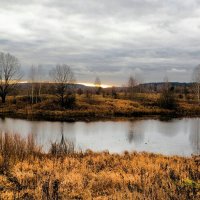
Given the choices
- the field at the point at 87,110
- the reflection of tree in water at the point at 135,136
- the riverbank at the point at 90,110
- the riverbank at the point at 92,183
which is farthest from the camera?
the field at the point at 87,110

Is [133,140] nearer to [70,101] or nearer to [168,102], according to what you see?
[70,101]

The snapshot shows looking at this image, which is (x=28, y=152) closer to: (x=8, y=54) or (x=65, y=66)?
(x=65, y=66)

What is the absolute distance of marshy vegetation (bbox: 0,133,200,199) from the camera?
27.0 feet

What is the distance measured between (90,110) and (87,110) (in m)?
0.56

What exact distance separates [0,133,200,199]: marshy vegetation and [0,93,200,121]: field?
38614 mm

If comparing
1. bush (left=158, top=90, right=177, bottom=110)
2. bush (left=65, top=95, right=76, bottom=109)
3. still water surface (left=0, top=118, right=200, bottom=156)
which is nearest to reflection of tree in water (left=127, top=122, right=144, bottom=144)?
still water surface (left=0, top=118, right=200, bottom=156)

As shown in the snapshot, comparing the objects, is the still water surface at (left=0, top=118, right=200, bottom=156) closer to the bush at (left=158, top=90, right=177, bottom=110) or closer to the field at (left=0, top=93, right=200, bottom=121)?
the field at (left=0, top=93, right=200, bottom=121)

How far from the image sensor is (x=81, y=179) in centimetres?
1088

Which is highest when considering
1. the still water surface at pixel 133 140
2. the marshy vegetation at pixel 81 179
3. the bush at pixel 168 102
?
the bush at pixel 168 102

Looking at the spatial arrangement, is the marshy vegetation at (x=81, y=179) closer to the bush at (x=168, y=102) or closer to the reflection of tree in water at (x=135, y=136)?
the reflection of tree in water at (x=135, y=136)

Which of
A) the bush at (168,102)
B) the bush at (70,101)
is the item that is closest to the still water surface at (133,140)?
the bush at (70,101)

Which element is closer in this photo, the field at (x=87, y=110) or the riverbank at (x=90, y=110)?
the riverbank at (x=90, y=110)

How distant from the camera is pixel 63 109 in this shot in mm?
61500

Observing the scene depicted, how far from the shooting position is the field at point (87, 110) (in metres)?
57.1
